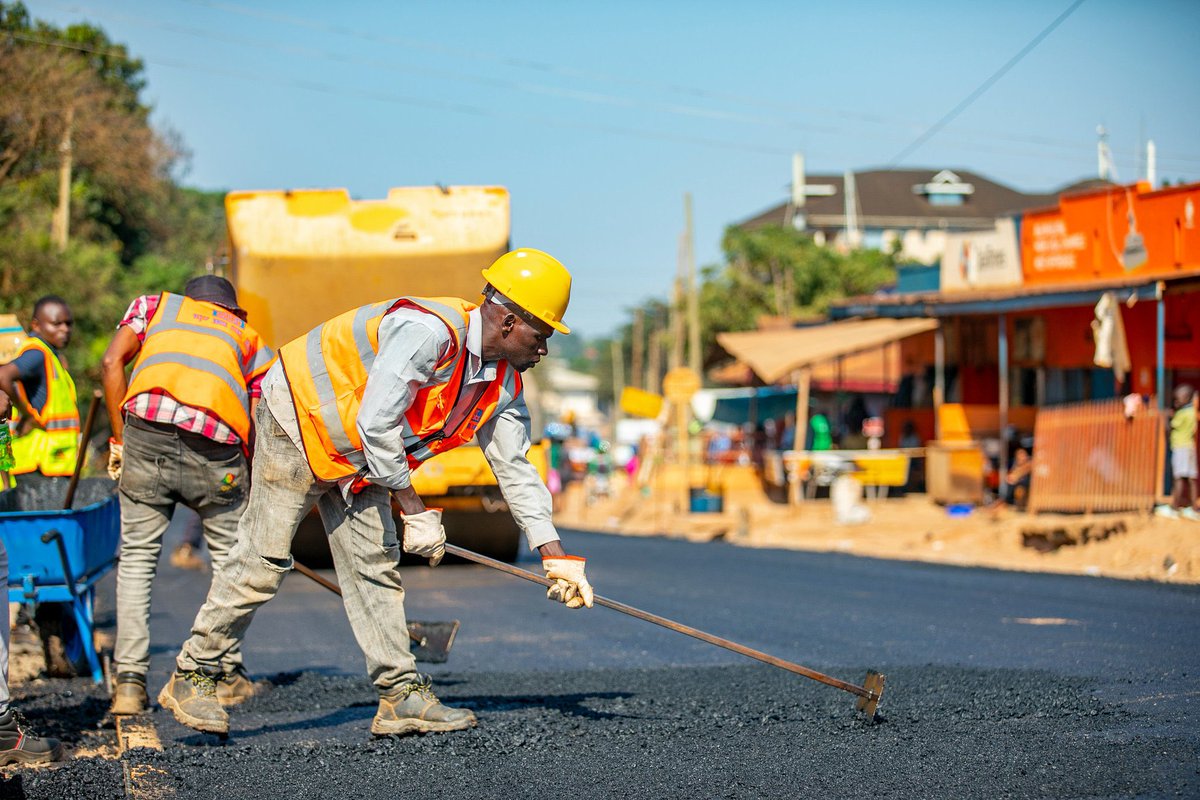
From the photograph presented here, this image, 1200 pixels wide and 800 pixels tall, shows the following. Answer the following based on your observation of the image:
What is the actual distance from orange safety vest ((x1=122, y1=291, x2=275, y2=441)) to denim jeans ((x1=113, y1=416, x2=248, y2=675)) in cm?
14

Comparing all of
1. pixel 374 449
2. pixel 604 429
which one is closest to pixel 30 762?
pixel 374 449

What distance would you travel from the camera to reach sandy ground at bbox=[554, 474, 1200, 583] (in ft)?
37.4

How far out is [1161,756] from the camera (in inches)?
144

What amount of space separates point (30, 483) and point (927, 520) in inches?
517

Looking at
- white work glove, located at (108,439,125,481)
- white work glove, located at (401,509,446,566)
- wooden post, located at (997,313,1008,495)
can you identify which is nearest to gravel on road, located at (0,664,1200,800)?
white work glove, located at (401,509,446,566)

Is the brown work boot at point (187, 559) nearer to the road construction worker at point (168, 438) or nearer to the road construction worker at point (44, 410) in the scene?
the road construction worker at point (44, 410)

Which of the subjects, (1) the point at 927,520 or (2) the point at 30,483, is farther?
(1) the point at 927,520

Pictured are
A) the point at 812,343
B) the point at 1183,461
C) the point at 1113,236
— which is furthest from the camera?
the point at 812,343

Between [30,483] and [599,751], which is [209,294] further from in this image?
[599,751]

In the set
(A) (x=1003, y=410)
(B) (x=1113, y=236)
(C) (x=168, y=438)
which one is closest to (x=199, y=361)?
(C) (x=168, y=438)

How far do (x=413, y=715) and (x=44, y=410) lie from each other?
8.78 feet

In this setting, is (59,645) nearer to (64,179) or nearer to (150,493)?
(150,493)

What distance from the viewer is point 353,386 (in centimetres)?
411

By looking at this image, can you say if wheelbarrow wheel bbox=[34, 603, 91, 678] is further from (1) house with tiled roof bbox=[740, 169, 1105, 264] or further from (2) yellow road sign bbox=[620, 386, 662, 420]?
(1) house with tiled roof bbox=[740, 169, 1105, 264]
